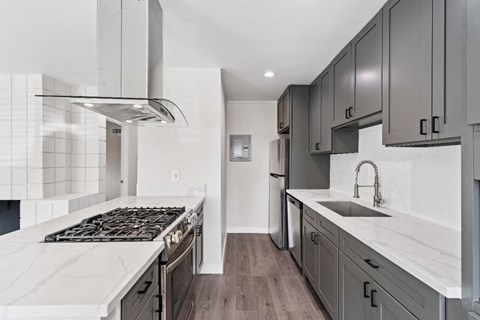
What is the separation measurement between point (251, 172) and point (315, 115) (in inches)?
72.0

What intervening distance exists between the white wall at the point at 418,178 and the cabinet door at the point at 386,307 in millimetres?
659

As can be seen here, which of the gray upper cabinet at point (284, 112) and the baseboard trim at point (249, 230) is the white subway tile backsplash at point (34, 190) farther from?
the gray upper cabinet at point (284, 112)

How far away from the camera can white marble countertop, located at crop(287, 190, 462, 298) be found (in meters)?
1.01

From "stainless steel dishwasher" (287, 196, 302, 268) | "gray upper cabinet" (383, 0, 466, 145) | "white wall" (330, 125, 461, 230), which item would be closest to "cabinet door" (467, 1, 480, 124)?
"gray upper cabinet" (383, 0, 466, 145)

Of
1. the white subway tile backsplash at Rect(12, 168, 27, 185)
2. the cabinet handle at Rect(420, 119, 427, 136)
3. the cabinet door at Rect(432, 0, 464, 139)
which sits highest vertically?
the cabinet door at Rect(432, 0, 464, 139)

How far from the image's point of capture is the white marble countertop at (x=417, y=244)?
1007 mm

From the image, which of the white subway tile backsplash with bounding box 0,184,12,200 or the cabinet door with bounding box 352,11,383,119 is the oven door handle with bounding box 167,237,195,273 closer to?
the cabinet door with bounding box 352,11,383,119

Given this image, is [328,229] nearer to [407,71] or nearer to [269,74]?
[407,71]

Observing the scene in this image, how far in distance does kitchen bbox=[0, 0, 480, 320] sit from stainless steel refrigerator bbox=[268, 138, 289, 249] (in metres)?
0.03

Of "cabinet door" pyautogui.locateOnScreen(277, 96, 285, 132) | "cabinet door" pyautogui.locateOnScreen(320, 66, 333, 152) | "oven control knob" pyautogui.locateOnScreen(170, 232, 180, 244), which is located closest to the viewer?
"oven control knob" pyautogui.locateOnScreen(170, 232, 180, 244)

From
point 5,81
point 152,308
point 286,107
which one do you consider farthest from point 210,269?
point 5,81

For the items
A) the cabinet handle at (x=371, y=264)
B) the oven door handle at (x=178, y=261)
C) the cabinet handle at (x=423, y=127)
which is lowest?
the oven door handle at (x=178, y=261)

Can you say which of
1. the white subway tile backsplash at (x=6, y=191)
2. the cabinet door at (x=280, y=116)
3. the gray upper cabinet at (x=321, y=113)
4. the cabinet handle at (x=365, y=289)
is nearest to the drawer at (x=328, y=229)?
the cabinet handle at (x=365, y=289)

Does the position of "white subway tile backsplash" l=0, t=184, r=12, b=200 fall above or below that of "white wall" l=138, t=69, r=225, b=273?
below
